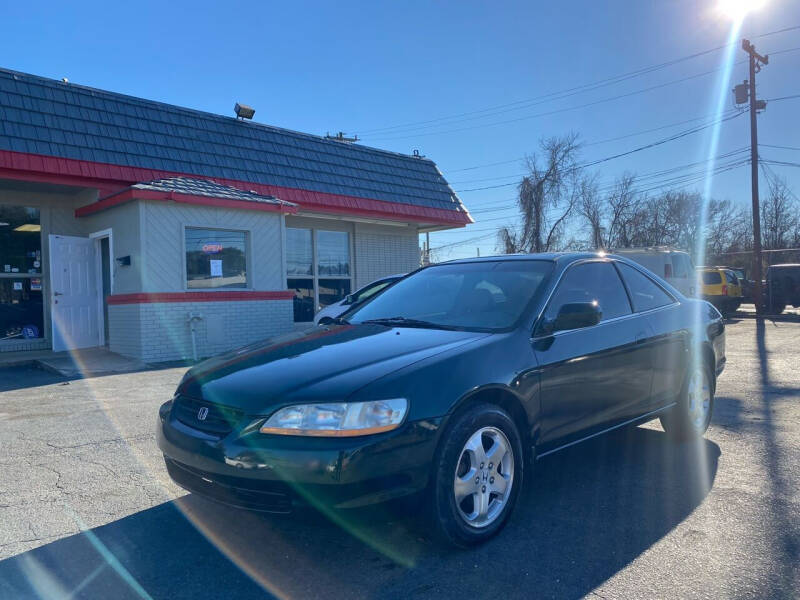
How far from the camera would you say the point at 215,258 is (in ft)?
37.7

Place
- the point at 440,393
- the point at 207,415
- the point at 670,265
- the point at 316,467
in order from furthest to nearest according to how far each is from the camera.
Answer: the point at 670,265, the point at 207,415, the point at 440,393, the point at 316,467

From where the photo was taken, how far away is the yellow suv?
2181 centimetres

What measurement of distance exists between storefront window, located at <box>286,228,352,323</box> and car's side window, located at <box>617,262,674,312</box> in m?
10.6

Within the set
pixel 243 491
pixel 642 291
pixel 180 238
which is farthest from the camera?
pixel 180 238

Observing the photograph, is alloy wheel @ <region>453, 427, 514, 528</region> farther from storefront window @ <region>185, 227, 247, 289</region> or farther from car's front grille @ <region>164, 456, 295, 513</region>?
storefront window @ <region>185, 227, 247, 289</region>

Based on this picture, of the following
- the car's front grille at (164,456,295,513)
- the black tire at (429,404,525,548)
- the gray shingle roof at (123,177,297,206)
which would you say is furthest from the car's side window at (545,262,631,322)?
the gray shingle roof at (123,177,297,206)

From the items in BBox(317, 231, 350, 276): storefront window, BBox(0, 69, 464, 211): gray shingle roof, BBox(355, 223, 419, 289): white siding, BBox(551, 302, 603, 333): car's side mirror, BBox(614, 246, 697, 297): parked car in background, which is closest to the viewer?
BBox(551, 302, 603, 333): car's side mirror

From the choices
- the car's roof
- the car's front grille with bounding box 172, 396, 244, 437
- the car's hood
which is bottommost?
the car's front grille with bounding box 172, 396, 244, 437

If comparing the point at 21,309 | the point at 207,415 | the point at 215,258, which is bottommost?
the point at 207,415

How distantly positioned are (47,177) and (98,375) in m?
3.68

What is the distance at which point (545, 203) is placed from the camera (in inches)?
1310

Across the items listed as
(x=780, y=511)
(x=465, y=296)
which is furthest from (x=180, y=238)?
(x=780, y=511)

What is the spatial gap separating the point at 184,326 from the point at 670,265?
13.3 meters

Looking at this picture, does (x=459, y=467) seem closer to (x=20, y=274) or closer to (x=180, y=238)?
(x=180, y=238)
